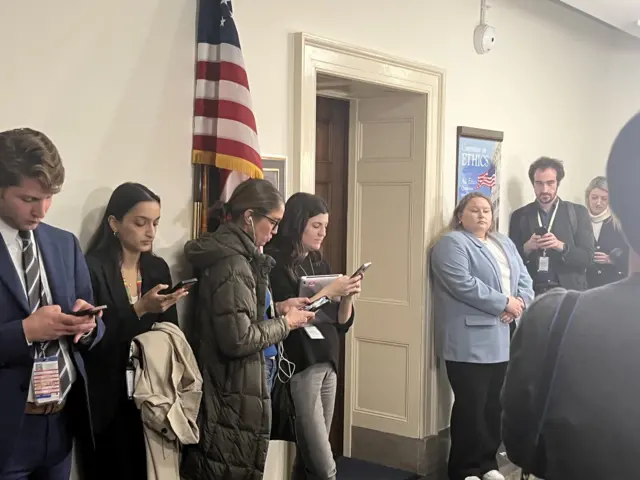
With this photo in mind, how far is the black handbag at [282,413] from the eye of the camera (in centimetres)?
296

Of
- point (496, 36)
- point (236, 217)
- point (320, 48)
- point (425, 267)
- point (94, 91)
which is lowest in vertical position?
point (425, 267)

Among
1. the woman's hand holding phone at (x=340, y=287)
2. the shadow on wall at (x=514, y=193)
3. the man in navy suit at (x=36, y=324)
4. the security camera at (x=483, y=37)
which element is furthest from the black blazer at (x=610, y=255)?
the man in navy suit at (x=36, y=324)

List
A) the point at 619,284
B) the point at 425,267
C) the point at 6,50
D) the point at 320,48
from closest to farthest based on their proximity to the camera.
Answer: the point at 619,284 < the point at 6,50 < the point at 320,48 < the point at 425,267

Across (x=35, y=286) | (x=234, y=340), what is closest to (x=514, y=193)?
(x=234, y=340)

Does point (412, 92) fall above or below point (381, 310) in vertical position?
above

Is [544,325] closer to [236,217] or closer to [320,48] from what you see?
[236,217]

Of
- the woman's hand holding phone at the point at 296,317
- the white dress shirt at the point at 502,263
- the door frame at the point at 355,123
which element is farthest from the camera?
the white dress shirt at the point at 502,263

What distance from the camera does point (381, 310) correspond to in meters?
4.31

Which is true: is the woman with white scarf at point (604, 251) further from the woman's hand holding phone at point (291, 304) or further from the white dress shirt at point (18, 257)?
the white dress shirt at point (18, 257)

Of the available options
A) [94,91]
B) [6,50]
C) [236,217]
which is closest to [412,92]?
[236,217]

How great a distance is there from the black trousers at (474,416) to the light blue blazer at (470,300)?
7cm

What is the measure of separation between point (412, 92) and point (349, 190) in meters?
0.68

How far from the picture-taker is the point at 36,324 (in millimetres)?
1930

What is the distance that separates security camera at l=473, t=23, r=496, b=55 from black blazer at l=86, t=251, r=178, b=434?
2833 mm
